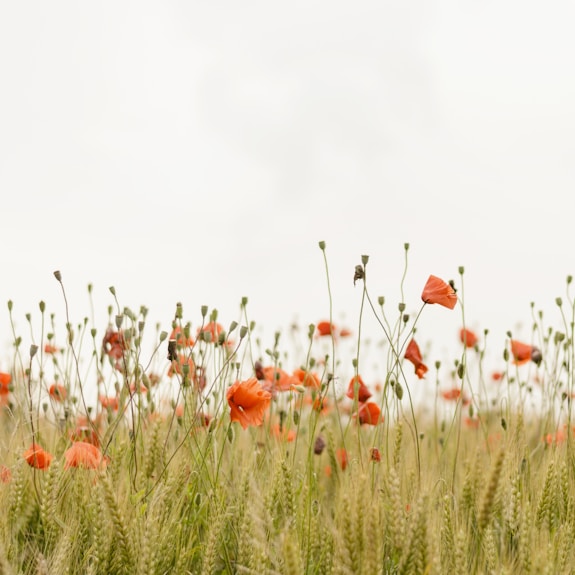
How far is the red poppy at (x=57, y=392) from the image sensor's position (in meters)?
3.95

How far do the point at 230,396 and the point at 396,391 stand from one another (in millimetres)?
613

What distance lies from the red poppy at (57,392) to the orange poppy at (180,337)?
0.75 meters

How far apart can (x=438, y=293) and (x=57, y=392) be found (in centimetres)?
196

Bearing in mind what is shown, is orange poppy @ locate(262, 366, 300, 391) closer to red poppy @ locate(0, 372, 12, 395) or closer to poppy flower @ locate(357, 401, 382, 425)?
poppy flower @ locate(357, 401, 382, 425)

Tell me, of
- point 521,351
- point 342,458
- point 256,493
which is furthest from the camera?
point 521,351

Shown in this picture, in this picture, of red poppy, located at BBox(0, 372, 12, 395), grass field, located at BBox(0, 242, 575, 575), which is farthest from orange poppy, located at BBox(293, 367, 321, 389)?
red poppy, located at BBox(0, 372, 12, 395)

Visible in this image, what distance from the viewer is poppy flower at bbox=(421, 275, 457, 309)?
310 cm

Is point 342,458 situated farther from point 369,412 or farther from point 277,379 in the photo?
point 277,379

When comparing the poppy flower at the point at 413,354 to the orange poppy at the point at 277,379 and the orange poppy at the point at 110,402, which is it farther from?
the orange poppy at the point at 110,402

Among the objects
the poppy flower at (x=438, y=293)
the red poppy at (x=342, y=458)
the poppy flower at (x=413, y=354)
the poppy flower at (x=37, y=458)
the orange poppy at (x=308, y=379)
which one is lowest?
the red poppy at (x=342, y=458)

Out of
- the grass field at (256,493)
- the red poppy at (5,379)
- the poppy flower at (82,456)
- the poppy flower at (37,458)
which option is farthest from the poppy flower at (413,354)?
the red poppy at (5,379)

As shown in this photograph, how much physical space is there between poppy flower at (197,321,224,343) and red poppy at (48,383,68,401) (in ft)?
2.69

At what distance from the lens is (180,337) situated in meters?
3.38

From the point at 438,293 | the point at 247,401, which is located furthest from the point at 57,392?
the point at 438,293
